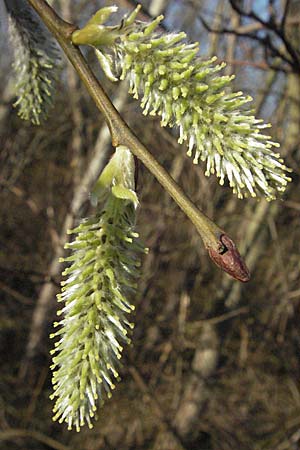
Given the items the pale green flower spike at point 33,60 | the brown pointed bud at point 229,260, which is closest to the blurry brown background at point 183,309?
the pale green flower spike at point 33,60

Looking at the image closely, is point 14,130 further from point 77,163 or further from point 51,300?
point 51,300

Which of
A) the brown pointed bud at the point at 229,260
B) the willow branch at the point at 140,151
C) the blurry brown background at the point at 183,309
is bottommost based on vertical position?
the blurry brown background at the point at 183,309

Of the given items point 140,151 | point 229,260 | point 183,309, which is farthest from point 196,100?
point 183,309

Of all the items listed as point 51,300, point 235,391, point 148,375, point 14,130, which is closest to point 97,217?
point 51,300

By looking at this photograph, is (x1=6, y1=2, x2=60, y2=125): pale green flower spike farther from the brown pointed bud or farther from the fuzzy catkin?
the brown pointed bud

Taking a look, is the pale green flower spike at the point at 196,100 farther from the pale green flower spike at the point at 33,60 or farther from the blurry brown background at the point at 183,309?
the blurry brown background at the point at 183,309

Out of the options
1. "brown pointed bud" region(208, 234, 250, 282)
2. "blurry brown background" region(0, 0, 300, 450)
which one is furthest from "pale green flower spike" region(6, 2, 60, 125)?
"blurry brown background" region(0, 0, 300, 450)
